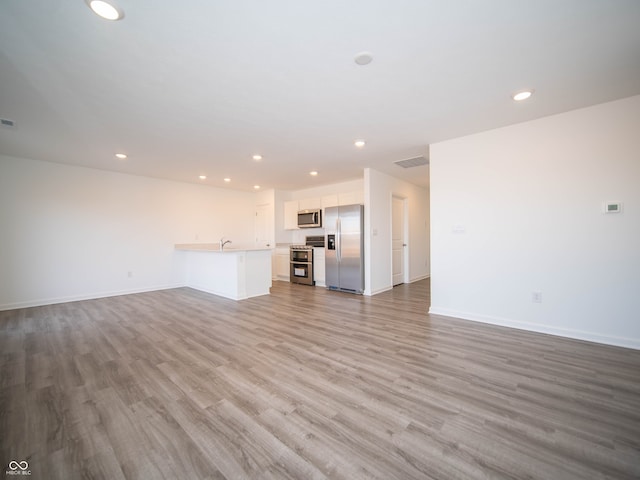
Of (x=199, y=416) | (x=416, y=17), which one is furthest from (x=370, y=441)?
(x=416, y=17)

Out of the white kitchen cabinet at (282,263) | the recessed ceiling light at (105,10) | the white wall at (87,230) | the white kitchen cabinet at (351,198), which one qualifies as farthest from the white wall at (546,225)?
the white wall at (87,230)

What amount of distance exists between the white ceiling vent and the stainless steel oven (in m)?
2.89

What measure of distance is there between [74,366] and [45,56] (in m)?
2.62

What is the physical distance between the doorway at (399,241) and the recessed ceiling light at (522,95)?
336cm

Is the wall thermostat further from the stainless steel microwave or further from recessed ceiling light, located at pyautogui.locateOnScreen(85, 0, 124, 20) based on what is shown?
the stainless steel microwave

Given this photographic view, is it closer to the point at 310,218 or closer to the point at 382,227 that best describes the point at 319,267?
the point at 310,218

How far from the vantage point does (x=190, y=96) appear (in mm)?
2467

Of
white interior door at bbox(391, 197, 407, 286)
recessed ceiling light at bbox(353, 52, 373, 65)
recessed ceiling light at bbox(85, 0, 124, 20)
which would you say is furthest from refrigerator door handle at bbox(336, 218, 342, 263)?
recessed ceiling light at bbox(85, 0, 124, 20)

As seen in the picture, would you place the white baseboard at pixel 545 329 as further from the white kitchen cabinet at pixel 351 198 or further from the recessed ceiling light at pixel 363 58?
the recessed ceiling light at pixel 363 58

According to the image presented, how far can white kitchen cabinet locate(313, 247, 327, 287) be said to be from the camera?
6.20 meters

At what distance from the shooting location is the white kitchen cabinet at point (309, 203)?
6.49 m

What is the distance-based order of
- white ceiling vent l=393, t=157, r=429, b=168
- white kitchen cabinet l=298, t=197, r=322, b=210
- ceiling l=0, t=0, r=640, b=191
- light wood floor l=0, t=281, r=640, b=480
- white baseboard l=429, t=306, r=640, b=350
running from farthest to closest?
white kitchen cabinet l=298, t=197, r=322, b=210 → white ceiling vent l=393, t=157, r=429, b=168 → white baseboard l=429, t=306, r=640, b=350 → ceiling l=0, t=0, r=640, b=191 → light wood floor l=0, t=281, r=640, b=480

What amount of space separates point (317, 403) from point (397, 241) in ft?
16.1

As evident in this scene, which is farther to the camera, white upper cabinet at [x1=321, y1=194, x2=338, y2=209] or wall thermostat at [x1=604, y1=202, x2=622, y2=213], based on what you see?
white upper cabinet at [x1=321, y1=194, x2=338, y2=209]
